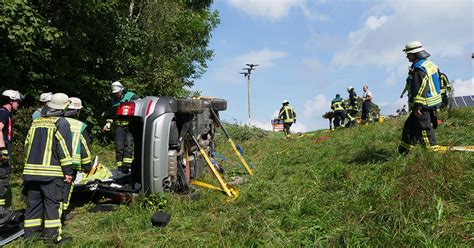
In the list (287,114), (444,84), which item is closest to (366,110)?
(287,114)

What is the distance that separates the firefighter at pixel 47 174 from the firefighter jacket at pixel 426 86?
4.48 meters

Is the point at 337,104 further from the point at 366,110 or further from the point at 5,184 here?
the point at 5,184

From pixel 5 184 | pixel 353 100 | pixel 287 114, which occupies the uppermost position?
pixel 353 100

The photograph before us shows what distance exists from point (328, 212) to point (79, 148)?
2705 mm

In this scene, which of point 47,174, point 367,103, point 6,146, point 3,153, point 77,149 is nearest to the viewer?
point 47,174

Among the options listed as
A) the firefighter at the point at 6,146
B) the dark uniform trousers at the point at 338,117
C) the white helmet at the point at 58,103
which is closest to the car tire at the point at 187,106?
the white helmet at the point at 58,103

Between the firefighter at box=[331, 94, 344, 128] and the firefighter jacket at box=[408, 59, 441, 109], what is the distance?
9.62 metres

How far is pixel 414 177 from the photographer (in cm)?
369

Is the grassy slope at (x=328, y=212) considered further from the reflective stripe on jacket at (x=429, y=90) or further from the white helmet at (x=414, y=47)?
the white helmet at (x=414, y=47)

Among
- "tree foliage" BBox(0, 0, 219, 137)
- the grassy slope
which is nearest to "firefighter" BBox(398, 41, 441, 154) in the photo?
the grassy slope

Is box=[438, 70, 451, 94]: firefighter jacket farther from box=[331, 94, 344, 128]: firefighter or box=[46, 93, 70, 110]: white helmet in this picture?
box=[46, 93, 70, 110]: white helmet

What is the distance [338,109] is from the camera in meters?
14.5

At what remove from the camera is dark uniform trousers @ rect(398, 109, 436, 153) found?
488 centimetres

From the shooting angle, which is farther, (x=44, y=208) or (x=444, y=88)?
(x=444, y=88)
